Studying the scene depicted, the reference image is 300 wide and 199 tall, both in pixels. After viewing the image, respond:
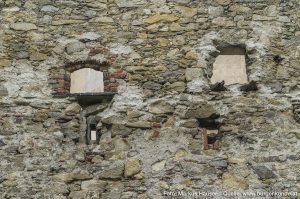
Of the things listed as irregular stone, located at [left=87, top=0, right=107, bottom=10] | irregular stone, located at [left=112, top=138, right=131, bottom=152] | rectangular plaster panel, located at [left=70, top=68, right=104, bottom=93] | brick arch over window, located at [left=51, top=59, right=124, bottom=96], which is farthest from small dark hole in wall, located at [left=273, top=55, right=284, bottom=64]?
rectangular plaster panel, located at [left=70, top=68, right=104, bottom=93]

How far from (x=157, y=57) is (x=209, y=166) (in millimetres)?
1402

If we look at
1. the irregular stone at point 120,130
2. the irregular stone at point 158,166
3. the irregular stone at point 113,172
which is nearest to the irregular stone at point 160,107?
the irregular stone at point 120,130

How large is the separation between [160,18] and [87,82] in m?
4.75

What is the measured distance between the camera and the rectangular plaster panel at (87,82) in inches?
387

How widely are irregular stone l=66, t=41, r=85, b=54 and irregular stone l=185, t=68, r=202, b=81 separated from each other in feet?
4.11

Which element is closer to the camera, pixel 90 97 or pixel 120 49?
pixel 90 97

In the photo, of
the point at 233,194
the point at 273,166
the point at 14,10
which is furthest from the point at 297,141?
the point at 14,10

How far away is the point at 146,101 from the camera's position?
5285 millimetres

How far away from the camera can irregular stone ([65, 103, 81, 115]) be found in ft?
17.2

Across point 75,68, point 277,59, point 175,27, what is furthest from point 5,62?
point 277,59

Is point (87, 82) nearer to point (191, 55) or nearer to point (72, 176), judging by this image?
point (191, 55)

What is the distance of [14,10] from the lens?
5621 mm

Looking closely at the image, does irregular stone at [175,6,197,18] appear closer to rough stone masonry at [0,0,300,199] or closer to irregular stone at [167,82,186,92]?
rough stone masonry at [0,0,300,199]

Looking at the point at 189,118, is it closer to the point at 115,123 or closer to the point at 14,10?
the point at 115,123
